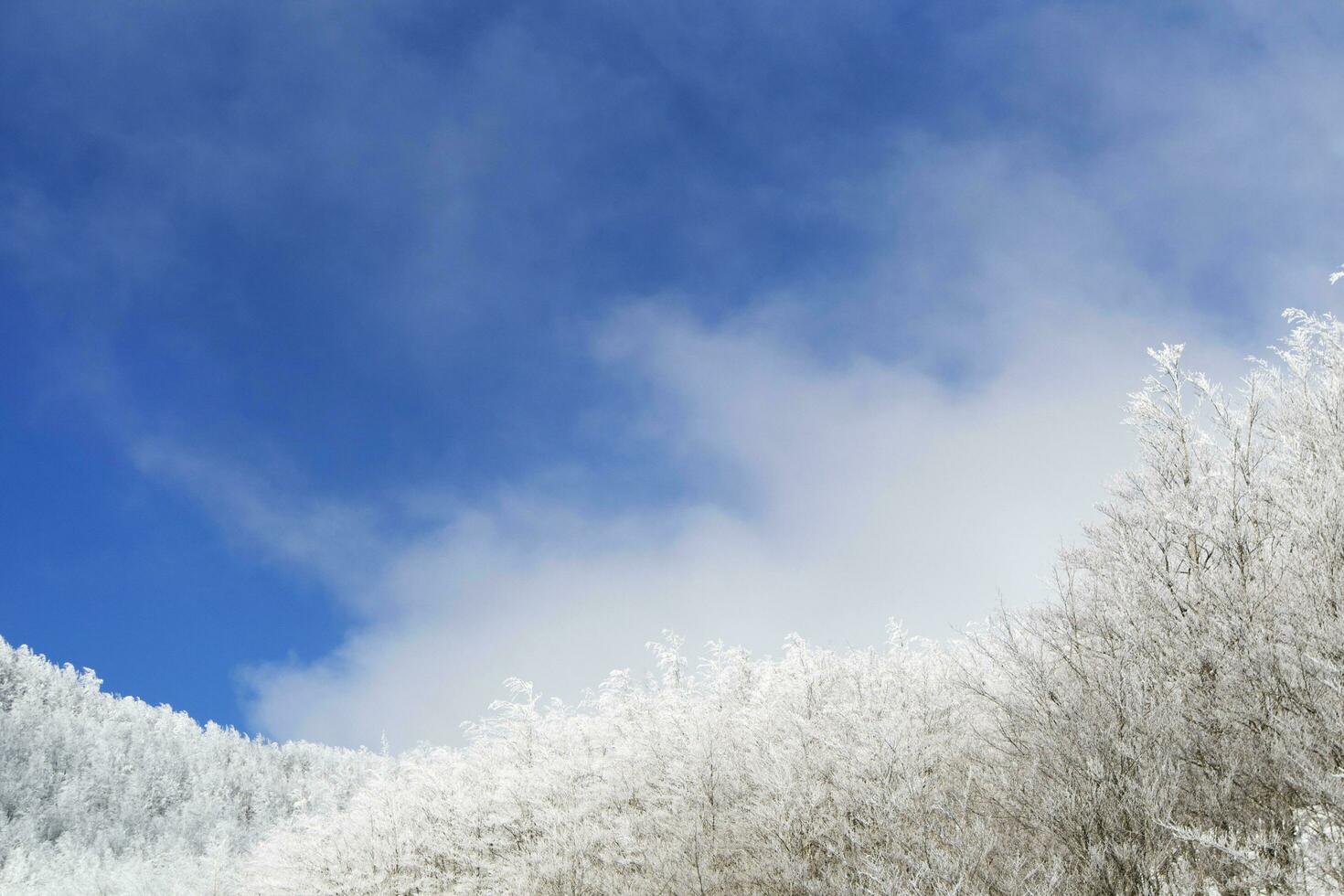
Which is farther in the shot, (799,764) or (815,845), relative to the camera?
(799,764)

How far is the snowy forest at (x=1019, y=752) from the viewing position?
11.6 meters

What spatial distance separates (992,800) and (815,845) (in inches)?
198

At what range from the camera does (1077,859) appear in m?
11.9

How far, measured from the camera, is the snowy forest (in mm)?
11555

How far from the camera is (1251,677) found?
41.0ft

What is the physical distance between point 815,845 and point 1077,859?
8.05 m

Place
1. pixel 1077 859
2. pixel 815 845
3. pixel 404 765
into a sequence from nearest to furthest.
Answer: pixel 1077 859 < pixel 815 845 < pixel 404 765

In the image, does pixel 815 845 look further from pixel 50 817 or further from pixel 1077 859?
pixel 50 817

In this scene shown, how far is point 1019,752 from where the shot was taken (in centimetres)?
1430

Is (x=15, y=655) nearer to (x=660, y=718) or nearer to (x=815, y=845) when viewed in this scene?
(x=660, y=718)

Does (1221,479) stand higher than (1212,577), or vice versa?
(1221,479)

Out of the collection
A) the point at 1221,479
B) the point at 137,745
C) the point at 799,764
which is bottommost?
the point at 799,764

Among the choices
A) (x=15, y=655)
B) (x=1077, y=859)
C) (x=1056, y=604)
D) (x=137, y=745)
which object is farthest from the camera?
(x=15, y=655)

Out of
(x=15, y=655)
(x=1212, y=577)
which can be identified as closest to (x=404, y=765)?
(x=1212, y=577)
